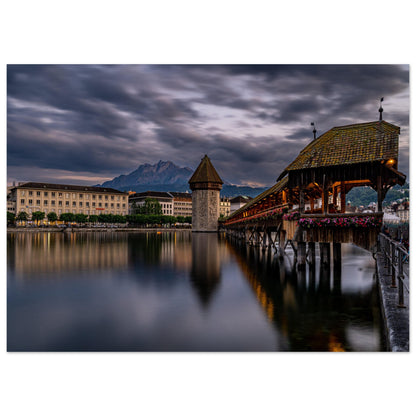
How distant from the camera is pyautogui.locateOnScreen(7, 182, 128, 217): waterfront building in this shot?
7650cm

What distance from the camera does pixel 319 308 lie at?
10.9m

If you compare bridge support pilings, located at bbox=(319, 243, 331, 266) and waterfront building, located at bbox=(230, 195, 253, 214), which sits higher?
waterfront building, located at bbox=(230, 195, 253, 214)

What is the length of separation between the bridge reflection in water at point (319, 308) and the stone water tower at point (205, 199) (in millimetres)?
64107

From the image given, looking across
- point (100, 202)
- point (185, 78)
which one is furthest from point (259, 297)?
point (100, 202)

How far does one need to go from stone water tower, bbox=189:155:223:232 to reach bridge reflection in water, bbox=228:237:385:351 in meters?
64.1

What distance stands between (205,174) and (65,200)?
35.1 meters

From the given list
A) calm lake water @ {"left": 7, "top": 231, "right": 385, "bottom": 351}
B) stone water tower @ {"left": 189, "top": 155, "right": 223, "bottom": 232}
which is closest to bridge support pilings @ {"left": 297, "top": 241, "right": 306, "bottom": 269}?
calm lake water @ {"left": 7, "top": 231, "right": 385, "bottom": 351}

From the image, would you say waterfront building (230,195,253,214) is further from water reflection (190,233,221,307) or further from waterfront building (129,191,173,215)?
water reflection (190,233,221,307)

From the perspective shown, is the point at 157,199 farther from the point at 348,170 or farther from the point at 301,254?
the point at 348,170

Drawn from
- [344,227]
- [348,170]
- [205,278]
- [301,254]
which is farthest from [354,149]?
[205,278]

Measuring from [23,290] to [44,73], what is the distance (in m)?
8.56

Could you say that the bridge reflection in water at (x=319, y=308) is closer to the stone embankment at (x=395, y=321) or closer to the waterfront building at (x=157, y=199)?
the stone embankment at (x=395, y=321)

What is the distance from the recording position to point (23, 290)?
1433 cm
